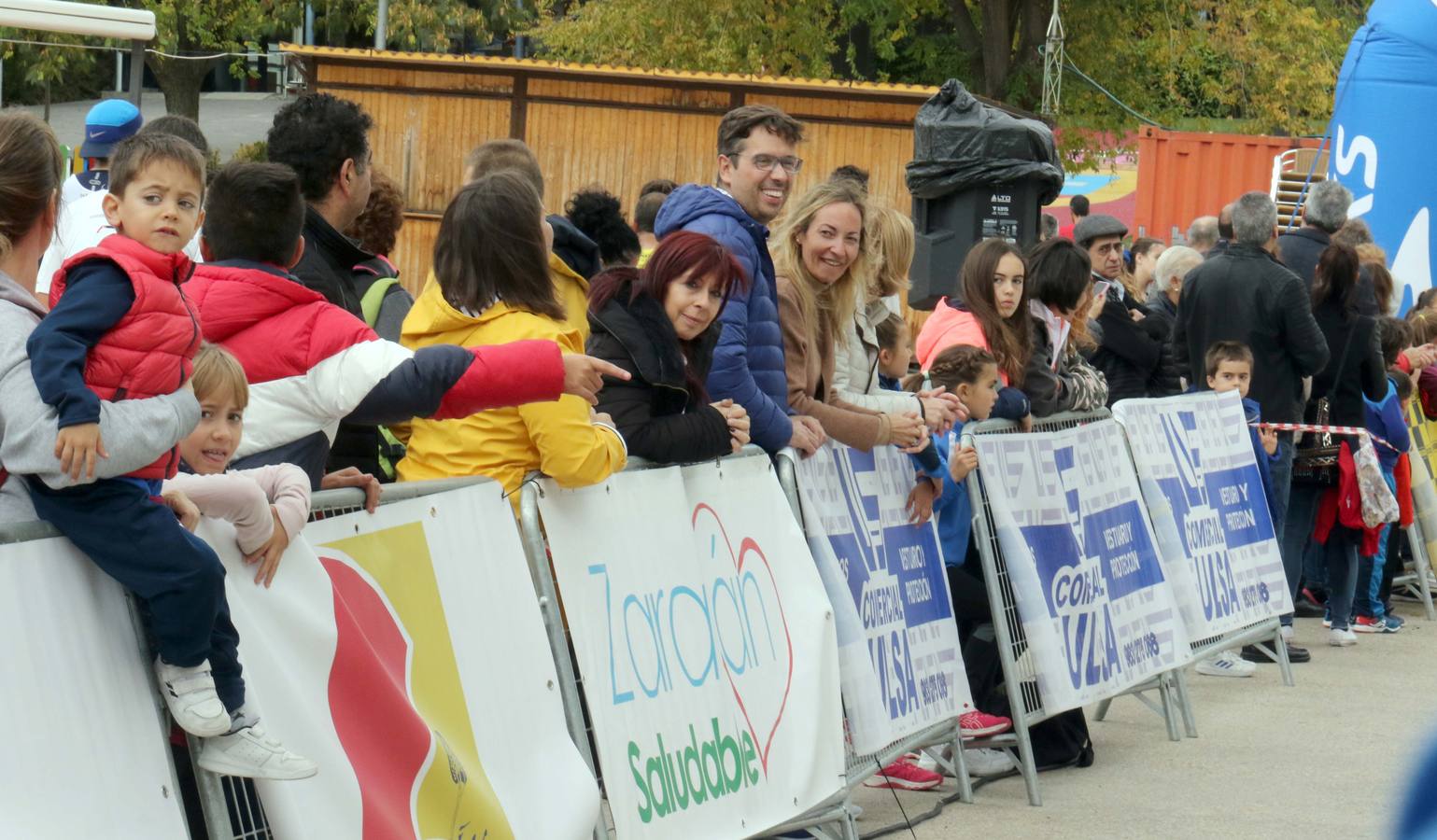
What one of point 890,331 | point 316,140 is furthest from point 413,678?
point 890,331

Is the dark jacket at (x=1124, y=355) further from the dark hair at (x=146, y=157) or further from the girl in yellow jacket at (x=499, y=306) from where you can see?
the dark hair at (x=146, y=157)

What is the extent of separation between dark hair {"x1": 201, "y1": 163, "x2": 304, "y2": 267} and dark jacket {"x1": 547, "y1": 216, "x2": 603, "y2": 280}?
2.40 meters

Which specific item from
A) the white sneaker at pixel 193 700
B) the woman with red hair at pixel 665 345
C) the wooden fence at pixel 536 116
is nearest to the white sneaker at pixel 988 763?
the woman with red hair at pixel 665 345

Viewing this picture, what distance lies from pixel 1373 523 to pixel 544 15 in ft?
76.5

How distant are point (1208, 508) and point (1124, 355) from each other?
1.48 metres

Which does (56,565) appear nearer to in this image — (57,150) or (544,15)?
(57,150)

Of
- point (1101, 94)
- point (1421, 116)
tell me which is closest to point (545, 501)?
point (1421, 116)

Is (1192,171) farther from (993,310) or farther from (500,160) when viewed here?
(500,160)

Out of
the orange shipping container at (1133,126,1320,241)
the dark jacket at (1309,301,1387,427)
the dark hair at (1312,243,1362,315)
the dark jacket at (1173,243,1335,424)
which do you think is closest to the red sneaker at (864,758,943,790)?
the dark jacket at (1173,243,1335,424)

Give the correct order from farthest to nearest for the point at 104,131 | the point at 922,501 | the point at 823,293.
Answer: the point at 104,131 → the point at 823,293 → the point at 922,501

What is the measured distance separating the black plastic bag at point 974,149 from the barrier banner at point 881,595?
18.4 feet

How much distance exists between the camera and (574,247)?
6.60 meters

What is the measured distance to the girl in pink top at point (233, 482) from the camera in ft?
11.3

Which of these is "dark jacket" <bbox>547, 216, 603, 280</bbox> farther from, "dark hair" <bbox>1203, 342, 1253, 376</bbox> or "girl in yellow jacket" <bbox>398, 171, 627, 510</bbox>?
"dark hair" <bbox>1203, 342, 1253, 376</bbox>
